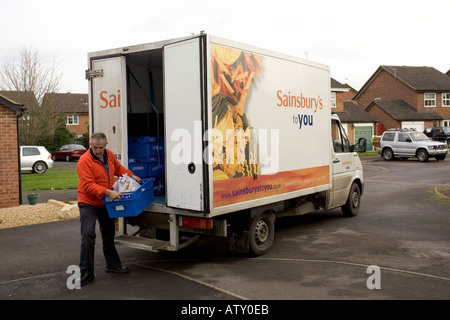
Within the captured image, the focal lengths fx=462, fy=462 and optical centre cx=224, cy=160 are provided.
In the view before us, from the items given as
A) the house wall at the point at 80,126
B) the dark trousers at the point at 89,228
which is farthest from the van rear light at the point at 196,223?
the house wall at the point at 80,126

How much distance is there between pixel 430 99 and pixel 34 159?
39797mm

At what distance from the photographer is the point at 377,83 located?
171 feet

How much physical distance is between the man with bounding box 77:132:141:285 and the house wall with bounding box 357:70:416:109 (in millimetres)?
46777

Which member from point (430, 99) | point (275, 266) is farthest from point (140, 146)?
point (430, 99)

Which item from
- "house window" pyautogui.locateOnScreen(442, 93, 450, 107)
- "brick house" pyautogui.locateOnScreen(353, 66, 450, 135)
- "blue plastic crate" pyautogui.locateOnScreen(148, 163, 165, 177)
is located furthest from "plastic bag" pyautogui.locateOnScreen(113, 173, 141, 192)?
"house window" pyautogui.locateOnScreen(442, 93, 450, 107)

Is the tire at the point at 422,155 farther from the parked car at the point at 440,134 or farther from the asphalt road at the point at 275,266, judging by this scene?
the asphalt road at the point at 275,266

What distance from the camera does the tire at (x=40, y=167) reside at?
25406 mm

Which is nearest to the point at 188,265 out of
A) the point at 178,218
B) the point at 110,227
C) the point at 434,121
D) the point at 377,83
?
the point at 178,218

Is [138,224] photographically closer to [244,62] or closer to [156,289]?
[156,289]

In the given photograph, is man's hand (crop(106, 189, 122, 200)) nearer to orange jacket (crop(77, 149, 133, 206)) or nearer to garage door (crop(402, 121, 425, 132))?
orange jacket (crop(77, 149, 133, 206))

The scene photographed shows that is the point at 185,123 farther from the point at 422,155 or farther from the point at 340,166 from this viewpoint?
the point at 422,155

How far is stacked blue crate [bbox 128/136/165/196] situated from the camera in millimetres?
7297

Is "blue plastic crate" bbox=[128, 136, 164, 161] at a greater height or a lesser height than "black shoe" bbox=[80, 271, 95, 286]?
greater
